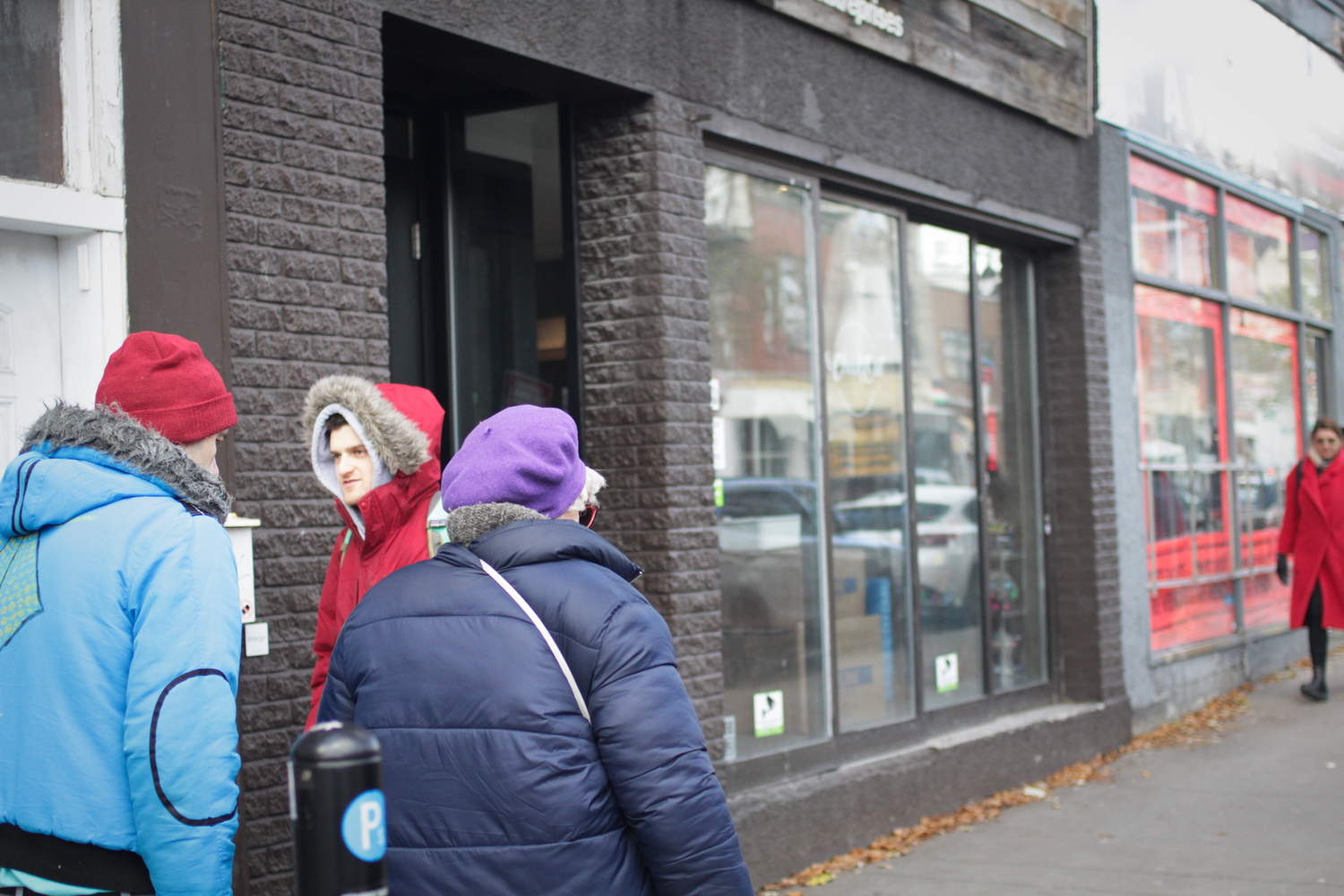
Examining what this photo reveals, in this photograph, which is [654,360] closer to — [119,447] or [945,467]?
[945,467]

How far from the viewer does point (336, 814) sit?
184cm

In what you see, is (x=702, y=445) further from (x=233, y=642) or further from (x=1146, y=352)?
(x=1146, y=352)

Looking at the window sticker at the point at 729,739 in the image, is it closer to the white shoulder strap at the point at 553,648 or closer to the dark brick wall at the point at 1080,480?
the dark brick wall at the point at 1080,480

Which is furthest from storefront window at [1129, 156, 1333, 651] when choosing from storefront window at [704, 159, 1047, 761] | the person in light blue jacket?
the person in light blue jacket

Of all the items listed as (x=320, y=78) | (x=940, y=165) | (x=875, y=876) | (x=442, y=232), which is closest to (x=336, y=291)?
(x=320, y=78)

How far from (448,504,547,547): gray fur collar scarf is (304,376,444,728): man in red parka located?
3.85 feet

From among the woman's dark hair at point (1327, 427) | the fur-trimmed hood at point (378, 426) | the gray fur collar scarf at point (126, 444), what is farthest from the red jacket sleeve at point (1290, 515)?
the gray fur collar scarf at point (126, 444)

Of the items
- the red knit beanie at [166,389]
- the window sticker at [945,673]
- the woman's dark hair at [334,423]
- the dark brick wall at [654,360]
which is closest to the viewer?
the red knit beanie at [166,389]

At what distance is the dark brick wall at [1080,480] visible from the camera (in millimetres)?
8664

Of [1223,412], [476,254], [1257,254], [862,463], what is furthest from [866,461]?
[1257,254]

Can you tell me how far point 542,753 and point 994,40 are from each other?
6788mm

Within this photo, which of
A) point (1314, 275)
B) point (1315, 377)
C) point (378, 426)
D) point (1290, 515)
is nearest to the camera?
point (378, 426)

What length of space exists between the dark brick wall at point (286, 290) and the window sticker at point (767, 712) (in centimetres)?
266

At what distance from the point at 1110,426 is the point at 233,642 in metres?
7.46
